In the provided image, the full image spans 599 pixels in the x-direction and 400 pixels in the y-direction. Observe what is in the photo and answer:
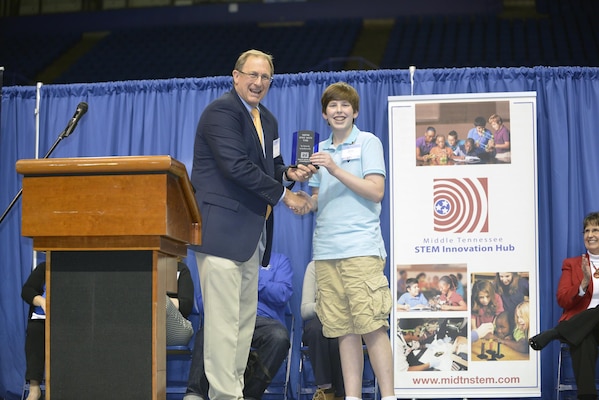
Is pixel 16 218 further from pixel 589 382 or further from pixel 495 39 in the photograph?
pixel 495 39

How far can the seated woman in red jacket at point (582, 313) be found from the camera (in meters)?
4.84

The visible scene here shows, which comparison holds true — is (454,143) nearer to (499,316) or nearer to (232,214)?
(499,316)

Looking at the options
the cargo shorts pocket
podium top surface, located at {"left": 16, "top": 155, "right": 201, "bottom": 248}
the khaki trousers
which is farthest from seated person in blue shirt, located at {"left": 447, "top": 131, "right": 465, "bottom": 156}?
podium top surface, located at {"left": 16, "top": 155, "right": 201, "bottom": 248}

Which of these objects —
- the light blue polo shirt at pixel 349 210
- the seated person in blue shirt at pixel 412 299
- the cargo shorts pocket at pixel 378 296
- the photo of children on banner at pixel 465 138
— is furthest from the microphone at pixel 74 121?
the seated person in blue shirt at pixel 412 299

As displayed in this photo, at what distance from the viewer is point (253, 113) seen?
11.5 feet

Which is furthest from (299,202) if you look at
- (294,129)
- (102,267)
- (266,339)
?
(294,129)

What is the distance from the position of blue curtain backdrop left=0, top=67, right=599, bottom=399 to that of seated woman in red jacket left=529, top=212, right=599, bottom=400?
0.29 meters

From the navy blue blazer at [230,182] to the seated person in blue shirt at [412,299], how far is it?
1.97m

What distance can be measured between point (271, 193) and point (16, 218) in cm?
352

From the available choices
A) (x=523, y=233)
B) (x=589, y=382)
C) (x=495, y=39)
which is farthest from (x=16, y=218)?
(x=495, y=39)

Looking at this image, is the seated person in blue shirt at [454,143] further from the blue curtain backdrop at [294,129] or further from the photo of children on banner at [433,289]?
the photo of children on banner at [433,289]

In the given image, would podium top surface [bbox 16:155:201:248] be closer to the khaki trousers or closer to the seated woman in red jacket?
the khaki trousers

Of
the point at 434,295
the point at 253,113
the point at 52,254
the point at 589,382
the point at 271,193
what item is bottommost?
the point at 589,382

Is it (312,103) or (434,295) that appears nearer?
(434,295)
